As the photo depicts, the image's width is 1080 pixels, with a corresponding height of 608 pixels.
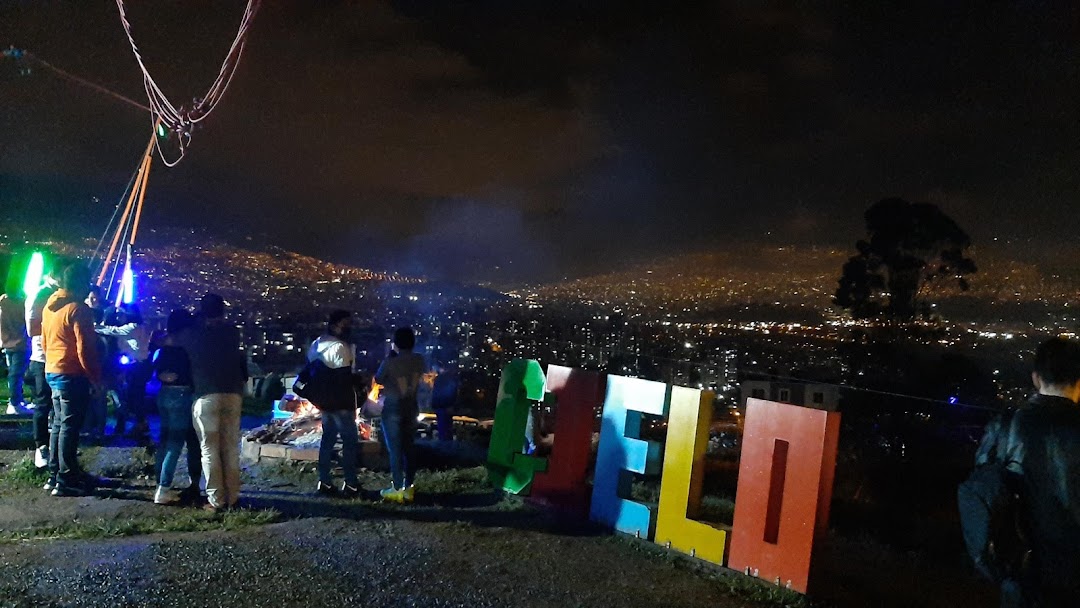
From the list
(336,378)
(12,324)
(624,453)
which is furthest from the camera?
(12,324)

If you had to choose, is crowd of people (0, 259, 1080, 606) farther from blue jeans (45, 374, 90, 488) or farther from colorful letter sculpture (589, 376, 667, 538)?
colorful letter sculpture (589, 376, 667, 538)

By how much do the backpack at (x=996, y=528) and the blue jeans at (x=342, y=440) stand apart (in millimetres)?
6262

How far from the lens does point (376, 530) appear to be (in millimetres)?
7621

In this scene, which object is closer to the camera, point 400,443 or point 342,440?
point 400,443

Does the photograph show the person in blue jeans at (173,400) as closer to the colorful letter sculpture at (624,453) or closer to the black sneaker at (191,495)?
the black sneaker at (191,495)

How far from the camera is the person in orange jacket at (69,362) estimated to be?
8266 mm

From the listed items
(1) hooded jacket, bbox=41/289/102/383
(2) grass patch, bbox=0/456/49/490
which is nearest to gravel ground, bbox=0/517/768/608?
(1) hooded jacket, bbox=41/289/102/383

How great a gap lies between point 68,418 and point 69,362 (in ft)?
1.88

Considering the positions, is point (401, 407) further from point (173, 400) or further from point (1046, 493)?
point (1046, 493)

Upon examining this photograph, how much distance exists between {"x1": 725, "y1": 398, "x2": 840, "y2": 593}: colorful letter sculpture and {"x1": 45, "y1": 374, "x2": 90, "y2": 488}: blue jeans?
641 centimetres

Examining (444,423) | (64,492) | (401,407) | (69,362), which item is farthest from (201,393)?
(444,423)

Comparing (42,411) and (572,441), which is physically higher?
(572,441)

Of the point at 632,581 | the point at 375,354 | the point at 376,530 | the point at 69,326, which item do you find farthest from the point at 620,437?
the point at 375,354

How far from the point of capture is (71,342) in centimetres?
827
